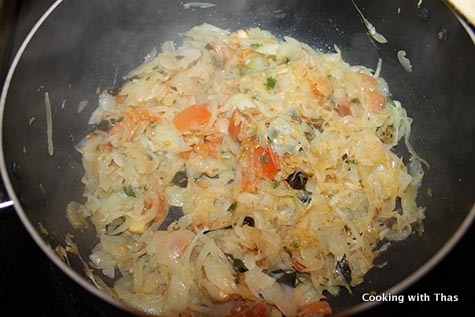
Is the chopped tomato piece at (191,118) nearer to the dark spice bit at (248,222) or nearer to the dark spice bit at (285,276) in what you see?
the dark spice bit at (248,222)

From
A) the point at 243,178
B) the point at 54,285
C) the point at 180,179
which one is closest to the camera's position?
the point at 54,285

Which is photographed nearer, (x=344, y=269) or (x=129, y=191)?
(x=344, y=269)

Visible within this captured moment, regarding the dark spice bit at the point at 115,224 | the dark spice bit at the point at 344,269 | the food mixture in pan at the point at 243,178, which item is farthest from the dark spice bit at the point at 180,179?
the dark spice bit at the point at 344,269

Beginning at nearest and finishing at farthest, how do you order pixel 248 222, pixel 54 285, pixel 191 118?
pixel 54 285, pixel 248 222, pixel 191 118

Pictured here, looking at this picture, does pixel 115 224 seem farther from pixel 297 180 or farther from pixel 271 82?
pixel 271 82

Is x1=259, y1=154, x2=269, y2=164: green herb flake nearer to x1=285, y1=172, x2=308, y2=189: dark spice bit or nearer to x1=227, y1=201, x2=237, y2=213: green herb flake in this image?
x1=285, y1=172, x2=308, y2=189: dark spice bit

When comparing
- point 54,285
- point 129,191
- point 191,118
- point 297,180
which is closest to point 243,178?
point 297,180
